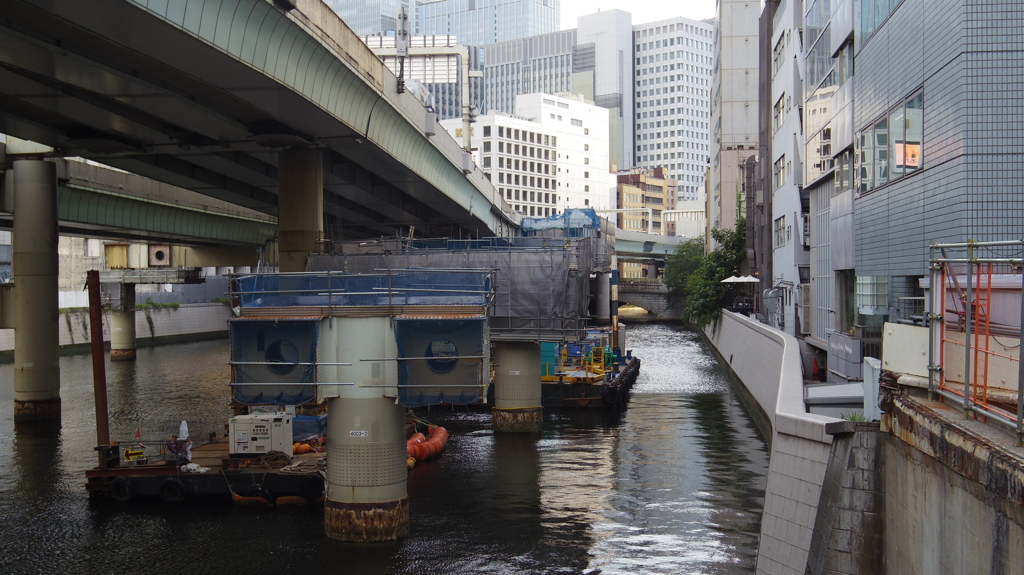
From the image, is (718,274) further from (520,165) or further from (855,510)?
(520,165)

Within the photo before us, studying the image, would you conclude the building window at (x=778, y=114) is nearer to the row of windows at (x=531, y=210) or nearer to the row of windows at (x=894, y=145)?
the row of windows at (x=894, y=145)

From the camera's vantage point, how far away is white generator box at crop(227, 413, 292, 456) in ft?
81.7

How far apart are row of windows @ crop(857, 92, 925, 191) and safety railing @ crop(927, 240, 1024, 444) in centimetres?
892

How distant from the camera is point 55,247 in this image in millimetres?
38500

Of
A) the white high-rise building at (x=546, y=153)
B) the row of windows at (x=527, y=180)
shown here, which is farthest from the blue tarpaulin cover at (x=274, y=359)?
the row of windows at (x=527, y=180)

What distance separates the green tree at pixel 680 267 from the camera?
118m

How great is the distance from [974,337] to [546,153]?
15875cm

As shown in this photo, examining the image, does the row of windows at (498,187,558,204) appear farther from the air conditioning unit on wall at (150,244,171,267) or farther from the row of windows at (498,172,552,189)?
the air conditioning unit on wall at (150,244,171,267)

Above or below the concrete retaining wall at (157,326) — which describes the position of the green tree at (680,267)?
above

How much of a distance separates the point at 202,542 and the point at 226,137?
47.6 feet

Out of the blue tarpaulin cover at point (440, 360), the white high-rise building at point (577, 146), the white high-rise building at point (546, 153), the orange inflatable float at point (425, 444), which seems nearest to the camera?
the blue tarpaulin cover at point (440, 360)

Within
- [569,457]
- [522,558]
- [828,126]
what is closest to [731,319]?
[828,126]

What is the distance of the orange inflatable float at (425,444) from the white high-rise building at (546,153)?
122899 millimetres

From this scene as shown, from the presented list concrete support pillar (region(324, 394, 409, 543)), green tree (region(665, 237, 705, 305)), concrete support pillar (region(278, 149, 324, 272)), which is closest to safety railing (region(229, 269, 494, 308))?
concrete support pillar (region(324, 394, 409, 543))
